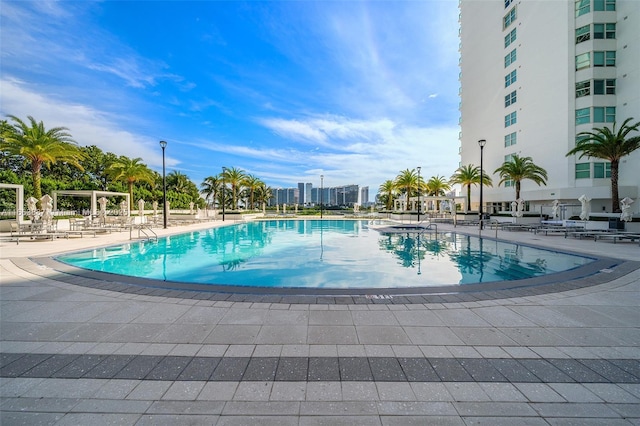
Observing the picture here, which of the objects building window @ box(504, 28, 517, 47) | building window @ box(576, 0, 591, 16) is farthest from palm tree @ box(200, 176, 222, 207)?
building window @ box(576, 0, 591, 16)

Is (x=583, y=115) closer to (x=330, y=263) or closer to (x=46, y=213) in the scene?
(x=330, y=263)

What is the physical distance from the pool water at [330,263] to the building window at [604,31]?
88.8 feet

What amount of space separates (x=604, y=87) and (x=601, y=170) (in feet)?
25.7

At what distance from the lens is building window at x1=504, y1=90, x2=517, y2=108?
111 feet

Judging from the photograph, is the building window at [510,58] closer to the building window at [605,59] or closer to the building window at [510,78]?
the building window at [510,78]

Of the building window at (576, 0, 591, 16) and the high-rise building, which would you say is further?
the building window at (576, 0, 591, 16)

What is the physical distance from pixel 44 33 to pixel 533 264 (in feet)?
70.6

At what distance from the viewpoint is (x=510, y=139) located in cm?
3434

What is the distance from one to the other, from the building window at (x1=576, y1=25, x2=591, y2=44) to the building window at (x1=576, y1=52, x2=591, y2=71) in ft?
4.80

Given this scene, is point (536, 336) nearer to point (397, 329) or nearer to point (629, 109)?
point (397, 329)

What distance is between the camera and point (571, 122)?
88.3 ft

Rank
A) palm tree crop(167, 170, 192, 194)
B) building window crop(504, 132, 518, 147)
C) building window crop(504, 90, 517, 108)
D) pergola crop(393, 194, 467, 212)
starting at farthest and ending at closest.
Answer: palm tree crop(167, 170, 192, 194) < building window crop(504, 90, 517, 108) < building window crop(504, 132, 518, 147) < pergola crop(393, 194, 467, 212)

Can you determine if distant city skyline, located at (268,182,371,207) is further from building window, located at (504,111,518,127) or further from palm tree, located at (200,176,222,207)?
building window, located at (504,111,518,127)

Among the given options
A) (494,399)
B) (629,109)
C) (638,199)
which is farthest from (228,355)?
(629,109)
